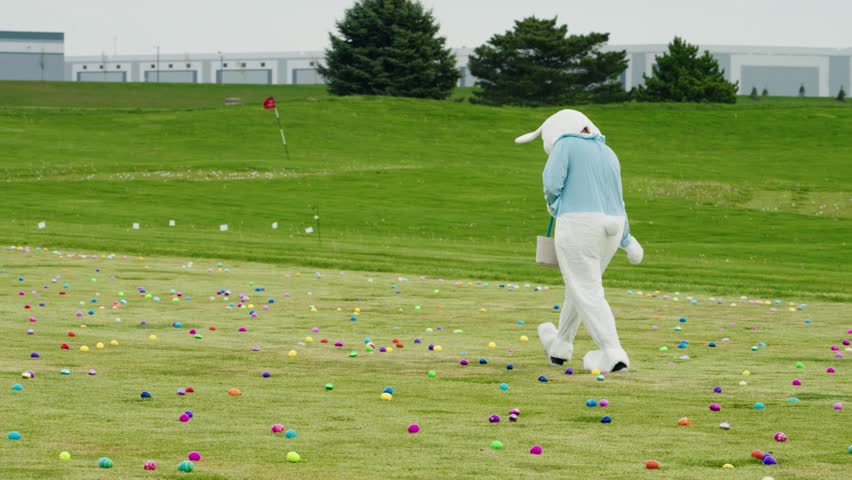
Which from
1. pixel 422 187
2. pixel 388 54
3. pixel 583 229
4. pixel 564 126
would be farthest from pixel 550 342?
pixel 388 54

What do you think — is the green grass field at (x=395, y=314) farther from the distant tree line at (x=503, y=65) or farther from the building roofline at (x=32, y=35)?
the building roofline at (x=32, y=35)

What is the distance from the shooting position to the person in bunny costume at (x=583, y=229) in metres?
12.9

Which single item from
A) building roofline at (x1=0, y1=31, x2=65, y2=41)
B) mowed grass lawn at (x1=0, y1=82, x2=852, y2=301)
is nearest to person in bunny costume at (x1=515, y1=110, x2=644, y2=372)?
mowed grass lawn at (x1=0, y1=82, x2=852, y2=301)

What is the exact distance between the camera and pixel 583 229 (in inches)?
509

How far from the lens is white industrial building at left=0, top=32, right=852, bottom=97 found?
132 meters

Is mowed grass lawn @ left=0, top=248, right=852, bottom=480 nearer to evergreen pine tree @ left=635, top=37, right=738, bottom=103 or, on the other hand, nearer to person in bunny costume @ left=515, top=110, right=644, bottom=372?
person in bunny costume @ left=515, top=110, right=644, bottom=372

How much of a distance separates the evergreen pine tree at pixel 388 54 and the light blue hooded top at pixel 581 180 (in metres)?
78.5

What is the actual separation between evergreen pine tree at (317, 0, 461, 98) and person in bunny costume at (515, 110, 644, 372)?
3092 inches

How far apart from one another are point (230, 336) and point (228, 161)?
41252 millimetres

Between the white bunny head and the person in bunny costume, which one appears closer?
the person in bunny costume

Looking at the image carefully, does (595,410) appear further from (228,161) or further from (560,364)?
(228,161)

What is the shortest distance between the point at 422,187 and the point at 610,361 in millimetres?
37122

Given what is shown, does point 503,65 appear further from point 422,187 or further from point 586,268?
point 586,268

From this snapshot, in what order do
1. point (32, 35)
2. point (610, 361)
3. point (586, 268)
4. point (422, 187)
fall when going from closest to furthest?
point (610, 361) < point (586, 268) < point (422, 187) < point (32, 35)
